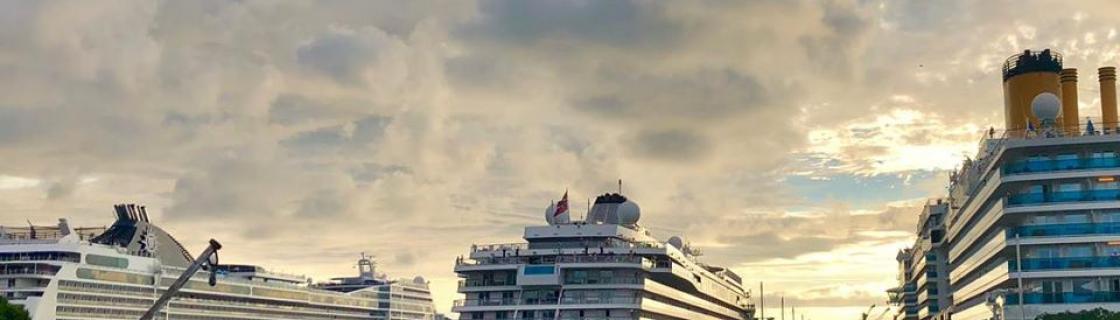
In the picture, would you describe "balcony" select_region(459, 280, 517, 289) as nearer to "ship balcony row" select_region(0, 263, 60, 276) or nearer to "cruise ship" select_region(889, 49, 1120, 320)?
"cruise ship" select_region(889, 49, 1120, 320)

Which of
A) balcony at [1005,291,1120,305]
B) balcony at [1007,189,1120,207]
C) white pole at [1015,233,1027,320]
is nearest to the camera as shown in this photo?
balcony at [1005,291,1120,305]

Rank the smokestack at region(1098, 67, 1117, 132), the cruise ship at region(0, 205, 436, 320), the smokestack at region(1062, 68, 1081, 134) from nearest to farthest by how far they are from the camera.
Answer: the smokestack at region(1098, 67, 1117, 132) → the smokestack at region(1062, 68, 1081, 134) → the cruise ship at region(0, 205, 436, 320)

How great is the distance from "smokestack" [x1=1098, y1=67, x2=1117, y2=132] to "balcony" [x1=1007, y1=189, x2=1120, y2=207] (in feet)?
30.5

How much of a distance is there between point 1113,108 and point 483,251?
2142 inches

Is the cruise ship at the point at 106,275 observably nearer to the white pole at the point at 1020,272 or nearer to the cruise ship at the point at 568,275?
the cruise ship at the point at 568,275

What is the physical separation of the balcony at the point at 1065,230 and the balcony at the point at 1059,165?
367 cm

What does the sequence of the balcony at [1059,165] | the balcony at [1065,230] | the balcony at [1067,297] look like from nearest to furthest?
the balcony at [1067,297] → the balcony at [1065,230] → the balcony at [1059,165]

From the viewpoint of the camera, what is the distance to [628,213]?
403ft

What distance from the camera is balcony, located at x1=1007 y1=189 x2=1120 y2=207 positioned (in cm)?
7819

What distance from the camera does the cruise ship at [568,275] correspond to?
109 metres

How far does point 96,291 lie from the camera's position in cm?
15612

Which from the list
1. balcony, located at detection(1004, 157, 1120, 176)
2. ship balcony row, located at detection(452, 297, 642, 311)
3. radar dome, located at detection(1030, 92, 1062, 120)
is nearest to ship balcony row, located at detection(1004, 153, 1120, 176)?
balcony, located at detection(1004, 157, 1120, 176)

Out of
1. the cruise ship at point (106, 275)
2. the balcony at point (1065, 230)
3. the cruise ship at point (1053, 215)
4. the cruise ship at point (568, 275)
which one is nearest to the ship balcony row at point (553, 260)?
the cruise ship at point (568, 275)

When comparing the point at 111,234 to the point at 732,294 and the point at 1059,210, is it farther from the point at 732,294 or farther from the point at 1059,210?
the point at 1059,210
